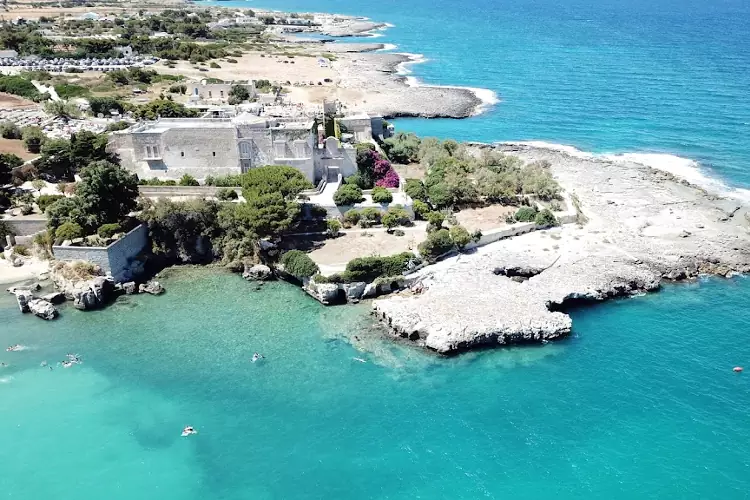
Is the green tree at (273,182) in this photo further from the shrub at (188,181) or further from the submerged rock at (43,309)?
the submerged rock at (43,309)

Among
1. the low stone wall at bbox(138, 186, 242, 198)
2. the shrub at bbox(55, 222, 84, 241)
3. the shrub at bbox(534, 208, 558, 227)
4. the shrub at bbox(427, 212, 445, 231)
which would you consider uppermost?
the low stone wall at bbox(138, 186, 242, 198)

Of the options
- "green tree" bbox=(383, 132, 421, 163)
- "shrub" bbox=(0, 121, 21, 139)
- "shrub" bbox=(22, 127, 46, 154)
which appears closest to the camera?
"shrub" bbox=(22, 127, 46, 154)

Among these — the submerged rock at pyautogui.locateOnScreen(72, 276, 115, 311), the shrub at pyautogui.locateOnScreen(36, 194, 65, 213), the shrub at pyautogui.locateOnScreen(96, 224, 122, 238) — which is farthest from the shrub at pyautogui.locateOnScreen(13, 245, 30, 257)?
the submerged rock at pyautogui.locateOnScreen(72, 276, 115, 311)

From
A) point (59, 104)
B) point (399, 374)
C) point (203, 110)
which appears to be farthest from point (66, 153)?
point (399, 374)

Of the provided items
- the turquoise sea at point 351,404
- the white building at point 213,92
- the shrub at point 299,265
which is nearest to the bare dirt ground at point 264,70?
the white building at point 213,92

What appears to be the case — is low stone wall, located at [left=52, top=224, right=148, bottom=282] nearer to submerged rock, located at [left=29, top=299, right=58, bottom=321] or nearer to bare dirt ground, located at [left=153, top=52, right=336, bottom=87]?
submerged rock, located at [left=29, top=299, right=58, bottom=321]

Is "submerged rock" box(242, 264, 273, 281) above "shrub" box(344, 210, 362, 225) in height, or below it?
below

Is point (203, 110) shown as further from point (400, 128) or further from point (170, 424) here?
point (170, 424)
